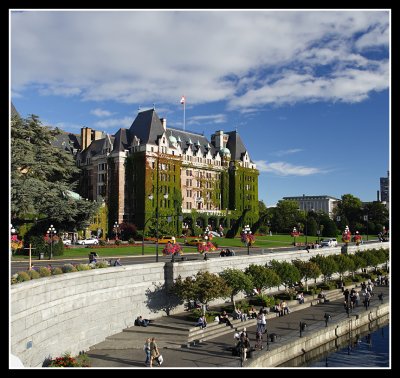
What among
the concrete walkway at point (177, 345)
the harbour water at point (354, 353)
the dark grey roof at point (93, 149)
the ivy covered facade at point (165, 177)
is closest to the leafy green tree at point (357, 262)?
the harbour water at point (354, 353)

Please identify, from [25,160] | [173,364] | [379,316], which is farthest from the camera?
[379,316]

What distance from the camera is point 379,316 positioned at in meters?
48.9

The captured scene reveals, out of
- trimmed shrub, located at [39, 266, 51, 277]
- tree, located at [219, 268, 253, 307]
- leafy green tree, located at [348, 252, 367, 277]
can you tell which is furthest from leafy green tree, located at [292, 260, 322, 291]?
trimmed shrub, located at [39, 266, 51, 277]

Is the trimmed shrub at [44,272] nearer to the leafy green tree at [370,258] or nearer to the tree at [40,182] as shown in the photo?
the tree at [40,182]

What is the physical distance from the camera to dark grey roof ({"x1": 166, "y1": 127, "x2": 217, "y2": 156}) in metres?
103

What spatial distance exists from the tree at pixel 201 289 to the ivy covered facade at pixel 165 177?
40799 millimetres

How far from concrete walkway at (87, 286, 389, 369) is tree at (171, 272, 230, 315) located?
200 cm

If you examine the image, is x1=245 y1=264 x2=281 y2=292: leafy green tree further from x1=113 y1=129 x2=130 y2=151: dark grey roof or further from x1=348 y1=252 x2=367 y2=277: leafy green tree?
x1=113 y1=129 x2=130 y2=151: dark grey roof

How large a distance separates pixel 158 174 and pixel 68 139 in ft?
84.4

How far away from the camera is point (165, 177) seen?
303 feet

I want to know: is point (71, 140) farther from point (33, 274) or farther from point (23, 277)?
point (23, 277)

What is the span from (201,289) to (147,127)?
58.8 m
